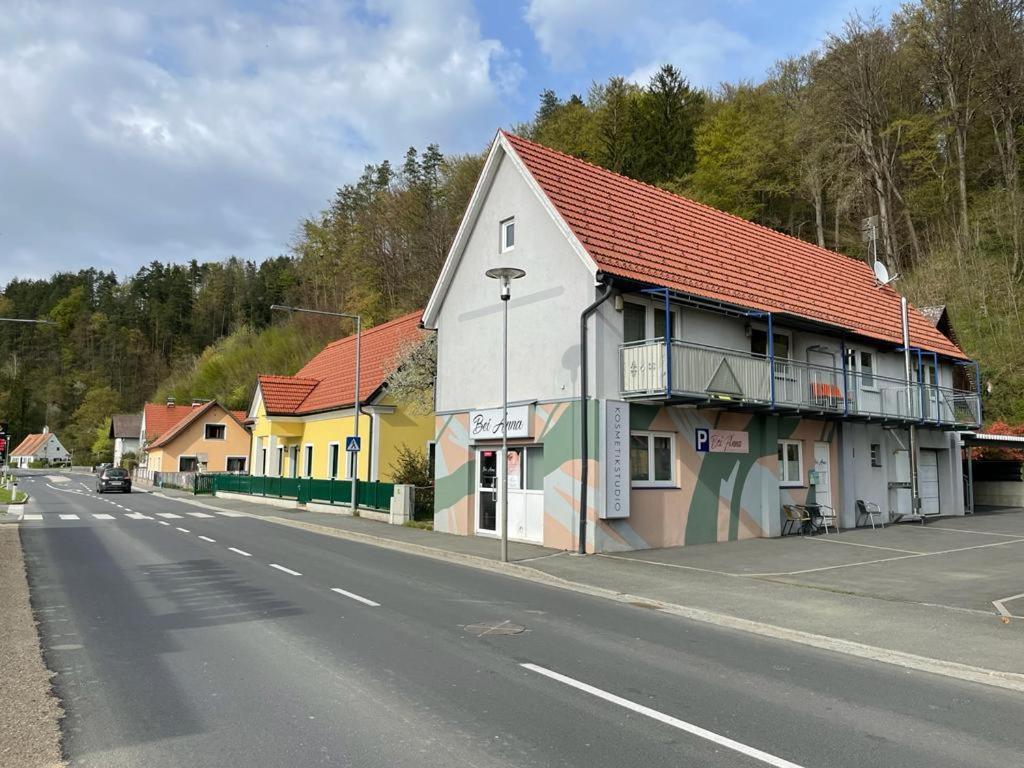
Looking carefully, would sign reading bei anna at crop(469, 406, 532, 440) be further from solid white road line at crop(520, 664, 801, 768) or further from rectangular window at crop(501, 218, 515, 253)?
solid white road line at crop(520, 664, 801, 768)

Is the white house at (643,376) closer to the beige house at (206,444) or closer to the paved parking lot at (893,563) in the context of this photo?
the paved parking lot at (893,563)

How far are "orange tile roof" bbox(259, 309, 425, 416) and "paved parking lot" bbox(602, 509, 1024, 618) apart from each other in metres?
15.0

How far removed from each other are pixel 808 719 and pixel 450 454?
15.0 m

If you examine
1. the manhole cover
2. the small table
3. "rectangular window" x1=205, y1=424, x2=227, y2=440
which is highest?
"rectangular window" x1=205, y1=424, x2=227, y2=440

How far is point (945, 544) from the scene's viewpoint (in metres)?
17.5

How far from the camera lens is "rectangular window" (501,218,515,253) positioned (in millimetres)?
19281

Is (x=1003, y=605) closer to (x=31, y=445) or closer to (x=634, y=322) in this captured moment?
(x=634, y=322)

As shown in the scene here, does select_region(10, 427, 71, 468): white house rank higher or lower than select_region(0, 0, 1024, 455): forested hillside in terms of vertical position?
lower

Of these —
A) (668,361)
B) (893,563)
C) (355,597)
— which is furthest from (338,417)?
(893,563)

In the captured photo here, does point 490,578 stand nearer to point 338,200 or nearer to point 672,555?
point 672,555

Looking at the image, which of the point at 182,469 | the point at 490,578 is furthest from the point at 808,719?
the point at 182,469

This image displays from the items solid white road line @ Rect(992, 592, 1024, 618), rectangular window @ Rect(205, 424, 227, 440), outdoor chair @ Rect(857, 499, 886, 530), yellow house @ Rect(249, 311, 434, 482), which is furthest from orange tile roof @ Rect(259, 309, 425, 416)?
rectangular window @ Rect(205, 424, 227, 440)

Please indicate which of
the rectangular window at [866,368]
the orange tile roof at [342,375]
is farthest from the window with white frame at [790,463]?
the orange tile roof at [342,375]

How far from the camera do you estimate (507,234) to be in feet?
64.1
